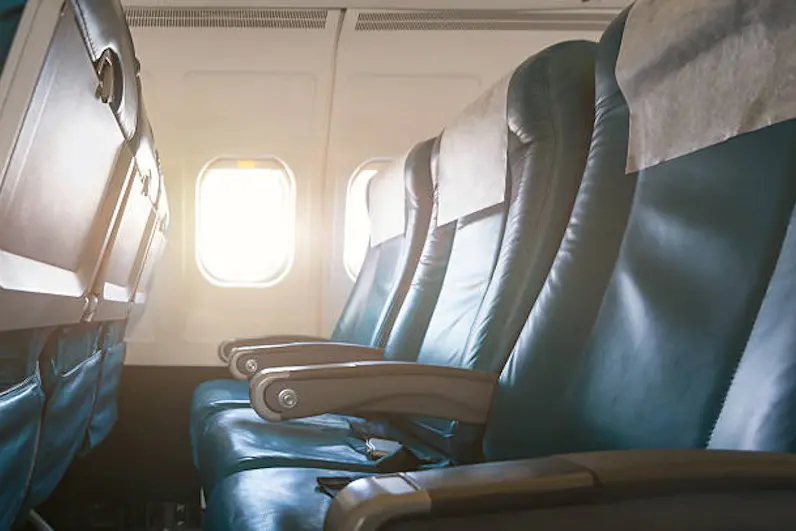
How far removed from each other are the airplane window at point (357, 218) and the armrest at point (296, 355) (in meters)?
1.46

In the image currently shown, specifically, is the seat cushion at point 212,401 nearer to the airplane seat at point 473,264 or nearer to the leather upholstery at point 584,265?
the airplane seat at point 473,264

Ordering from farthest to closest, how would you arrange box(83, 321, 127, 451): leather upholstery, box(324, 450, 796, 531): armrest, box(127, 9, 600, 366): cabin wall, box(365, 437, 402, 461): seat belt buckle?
box(127, 9, 600, 366): cabin wall → box(83, 321, 127, 451): leather upholstery → box(365, 437, 402, 461): seat belt buckle → box(324, 450, 796, 531): armrest

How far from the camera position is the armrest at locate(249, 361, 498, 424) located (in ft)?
5.47

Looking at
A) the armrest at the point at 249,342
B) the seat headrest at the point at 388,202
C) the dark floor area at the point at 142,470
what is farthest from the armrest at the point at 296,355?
the dark floor area at the point at 142,470

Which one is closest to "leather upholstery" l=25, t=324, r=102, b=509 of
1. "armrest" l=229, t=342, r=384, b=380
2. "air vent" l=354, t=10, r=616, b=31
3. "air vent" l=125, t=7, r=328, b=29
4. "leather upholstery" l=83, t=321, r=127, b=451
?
"leather upholstery" l=83, t=321, r=127, b=451

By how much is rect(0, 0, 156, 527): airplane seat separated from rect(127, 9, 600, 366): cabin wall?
1867mm

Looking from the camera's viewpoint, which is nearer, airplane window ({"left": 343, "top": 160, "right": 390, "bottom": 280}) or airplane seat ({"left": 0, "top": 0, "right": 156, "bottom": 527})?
airplane seat ({"left": 0, "top": 0, "right": 156, "bottom": 527})

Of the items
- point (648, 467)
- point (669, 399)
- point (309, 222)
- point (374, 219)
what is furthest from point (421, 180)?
point (648, 467)

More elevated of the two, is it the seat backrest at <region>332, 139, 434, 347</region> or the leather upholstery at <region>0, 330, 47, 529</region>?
the seat backrest at <region>332, 139, 434, 347</region>

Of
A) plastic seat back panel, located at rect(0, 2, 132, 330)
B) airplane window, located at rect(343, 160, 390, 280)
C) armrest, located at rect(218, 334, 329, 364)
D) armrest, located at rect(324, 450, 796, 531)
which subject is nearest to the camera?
armrest, located at rect(324, 450, 796, 531)

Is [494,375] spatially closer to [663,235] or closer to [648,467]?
[663,235]

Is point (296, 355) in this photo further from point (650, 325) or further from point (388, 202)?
point (650, 325)

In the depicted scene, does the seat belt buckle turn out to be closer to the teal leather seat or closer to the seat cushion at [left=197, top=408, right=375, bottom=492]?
the seat cushion at [left=197, top=408, right=375, bottom=492]

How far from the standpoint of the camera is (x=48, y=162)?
1.34 metres
